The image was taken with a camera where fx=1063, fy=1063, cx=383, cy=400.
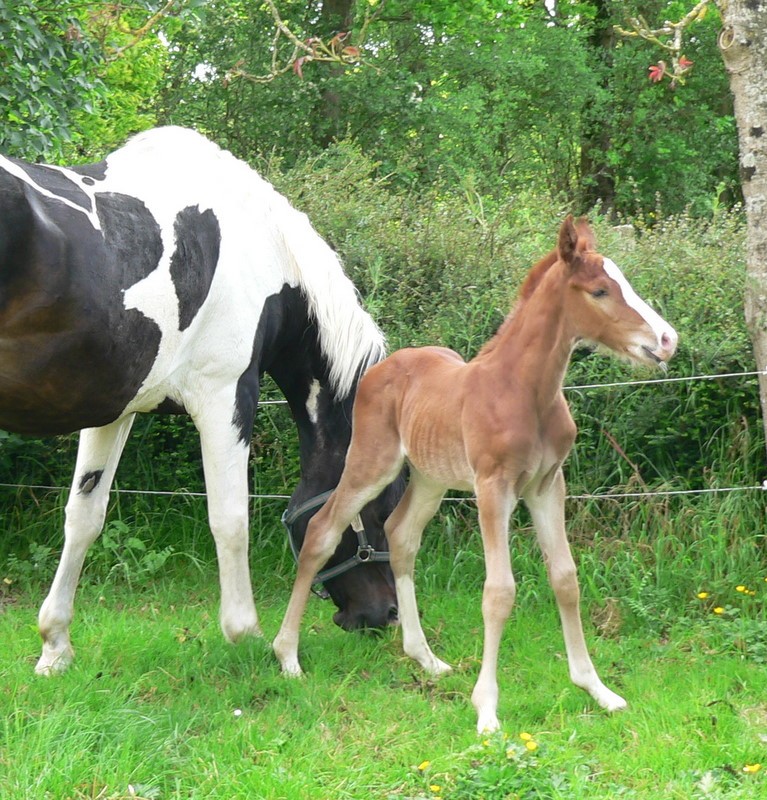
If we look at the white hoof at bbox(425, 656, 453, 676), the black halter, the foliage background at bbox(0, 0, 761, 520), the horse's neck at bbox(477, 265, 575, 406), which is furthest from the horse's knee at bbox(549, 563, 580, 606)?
the foliage background at bbox(0, 0, 761, 520)

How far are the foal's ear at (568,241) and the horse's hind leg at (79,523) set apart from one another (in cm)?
207

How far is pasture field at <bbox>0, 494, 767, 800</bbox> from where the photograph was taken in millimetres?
3480

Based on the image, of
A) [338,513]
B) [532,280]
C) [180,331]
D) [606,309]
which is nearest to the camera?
[606,309]

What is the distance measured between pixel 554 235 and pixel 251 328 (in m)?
4.07

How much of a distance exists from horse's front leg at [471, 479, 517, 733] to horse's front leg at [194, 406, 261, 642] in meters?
1.22

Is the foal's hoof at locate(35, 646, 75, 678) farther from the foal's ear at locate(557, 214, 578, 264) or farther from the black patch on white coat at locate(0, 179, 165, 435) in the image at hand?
the foal's ear at locate(557, 214, 578, 264)

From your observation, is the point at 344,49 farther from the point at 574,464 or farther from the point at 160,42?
the point at 160,42

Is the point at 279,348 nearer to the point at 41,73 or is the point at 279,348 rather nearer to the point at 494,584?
the point at 494,584

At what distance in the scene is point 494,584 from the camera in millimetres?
3945

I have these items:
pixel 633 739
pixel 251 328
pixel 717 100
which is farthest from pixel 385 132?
pixel 633 739

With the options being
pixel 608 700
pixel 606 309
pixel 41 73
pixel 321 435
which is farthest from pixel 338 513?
pixel 41 73

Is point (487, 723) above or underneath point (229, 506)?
underneath

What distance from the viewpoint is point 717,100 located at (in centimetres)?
2070

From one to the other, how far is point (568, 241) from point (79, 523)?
254 centimetres
